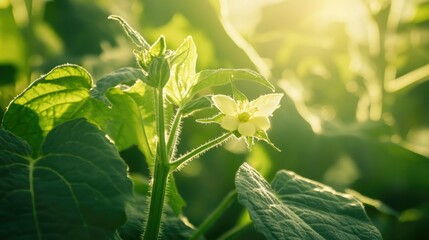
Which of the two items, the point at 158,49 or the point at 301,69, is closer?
the point at 158,49

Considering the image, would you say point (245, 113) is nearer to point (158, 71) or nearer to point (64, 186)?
point (158, 71)

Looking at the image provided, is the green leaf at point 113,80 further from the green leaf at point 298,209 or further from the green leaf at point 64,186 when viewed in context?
the green leaf at point 298,209

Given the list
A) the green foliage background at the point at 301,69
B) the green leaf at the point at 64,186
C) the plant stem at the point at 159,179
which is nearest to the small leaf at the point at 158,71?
the plant stem at the point at 159,179

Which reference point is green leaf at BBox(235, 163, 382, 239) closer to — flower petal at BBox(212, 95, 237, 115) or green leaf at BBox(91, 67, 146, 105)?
flower petal at BBox(212, 95, 237, 115)

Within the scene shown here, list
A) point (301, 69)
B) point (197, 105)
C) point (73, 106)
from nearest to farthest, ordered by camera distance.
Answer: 1. point (197, 105)
2. point (73, 106)
3. point (301, 69)

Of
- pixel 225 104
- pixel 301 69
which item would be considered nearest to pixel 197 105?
pixel 225 104

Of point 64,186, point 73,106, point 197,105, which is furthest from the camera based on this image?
point 73,106
